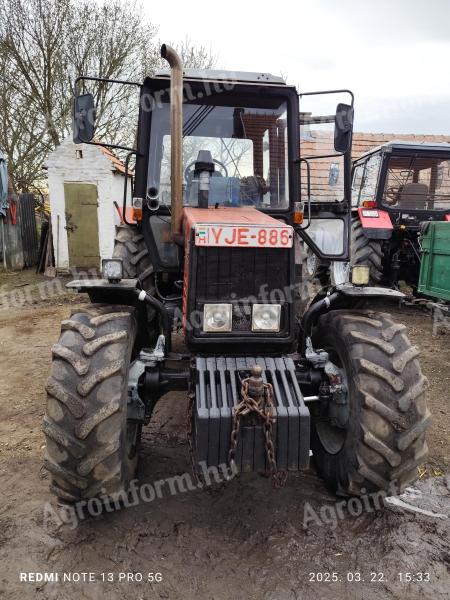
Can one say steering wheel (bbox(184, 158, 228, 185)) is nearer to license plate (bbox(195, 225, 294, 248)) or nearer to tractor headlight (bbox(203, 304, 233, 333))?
license plate (bbox(195, 225, 294, 248))

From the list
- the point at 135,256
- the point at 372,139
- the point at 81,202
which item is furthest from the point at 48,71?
the point at 135,256

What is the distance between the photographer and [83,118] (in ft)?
10.8

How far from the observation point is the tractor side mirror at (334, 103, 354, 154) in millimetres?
3486

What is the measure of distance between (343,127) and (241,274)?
1.56m

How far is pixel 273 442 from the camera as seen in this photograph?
2.50m

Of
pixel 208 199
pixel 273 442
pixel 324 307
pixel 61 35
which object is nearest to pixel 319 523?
pixel 273 442

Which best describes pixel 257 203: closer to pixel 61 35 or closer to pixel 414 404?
pixel 414 404

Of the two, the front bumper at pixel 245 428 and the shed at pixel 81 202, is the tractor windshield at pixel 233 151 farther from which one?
the shed at pixel 81 202

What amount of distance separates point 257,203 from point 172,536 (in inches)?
94.6

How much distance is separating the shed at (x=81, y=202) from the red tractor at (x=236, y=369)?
28.6 feet

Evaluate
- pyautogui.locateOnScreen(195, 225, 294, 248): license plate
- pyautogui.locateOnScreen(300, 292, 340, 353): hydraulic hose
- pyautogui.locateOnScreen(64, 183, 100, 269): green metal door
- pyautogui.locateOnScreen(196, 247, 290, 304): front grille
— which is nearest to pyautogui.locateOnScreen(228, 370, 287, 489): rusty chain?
pyautogui.locateOnScreen(196, 247, 290, 304): front grille

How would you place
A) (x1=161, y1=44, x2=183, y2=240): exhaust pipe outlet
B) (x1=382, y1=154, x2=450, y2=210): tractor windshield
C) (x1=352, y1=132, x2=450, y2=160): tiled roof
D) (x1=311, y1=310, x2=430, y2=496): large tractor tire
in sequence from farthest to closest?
1. (x1=352, y1=132, x2=450, y2=160): tiled roof
2. (x1=382, y1=154, x2=450, y2=210): tractor windshield
3. (x1=161, y1=44, x2=183, y2=240): exhaust pipe outlet
4. (x1=311, y1=310, x2=430, y2=496): large tractor tire

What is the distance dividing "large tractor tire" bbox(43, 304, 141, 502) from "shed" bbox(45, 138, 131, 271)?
31.2 feet

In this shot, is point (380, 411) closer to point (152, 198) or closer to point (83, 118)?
point (152, 198)
